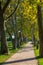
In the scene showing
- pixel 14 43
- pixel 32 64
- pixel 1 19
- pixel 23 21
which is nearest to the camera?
pixel 32 64

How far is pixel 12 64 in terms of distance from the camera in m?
19.7

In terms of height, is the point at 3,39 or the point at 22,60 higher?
the point at 3,39

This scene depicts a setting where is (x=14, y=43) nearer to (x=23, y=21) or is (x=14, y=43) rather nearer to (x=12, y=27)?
(x=12, y=27)

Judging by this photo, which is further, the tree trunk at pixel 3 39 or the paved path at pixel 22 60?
the tree trunk at pixel 3 39

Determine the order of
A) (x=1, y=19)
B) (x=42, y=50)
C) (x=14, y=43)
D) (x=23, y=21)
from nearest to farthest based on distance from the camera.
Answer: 1. (x=42, y=50)
2. (x=1, y=19)
3. (x=14, y=43)
4. (x=23, y=21)

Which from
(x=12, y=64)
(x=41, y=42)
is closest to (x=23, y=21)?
(x=41, y=42)

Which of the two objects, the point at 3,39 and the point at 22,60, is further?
the point at 3,39

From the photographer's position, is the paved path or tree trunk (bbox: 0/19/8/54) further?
tree trunk (bbox: 0/19/8/54)

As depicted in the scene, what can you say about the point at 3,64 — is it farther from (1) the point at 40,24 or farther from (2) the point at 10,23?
(2) the point at 10,23

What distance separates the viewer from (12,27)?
5144 cm

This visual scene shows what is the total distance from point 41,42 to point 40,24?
1.79 meters

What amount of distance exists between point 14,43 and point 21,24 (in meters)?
11.1

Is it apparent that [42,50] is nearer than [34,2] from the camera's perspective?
No

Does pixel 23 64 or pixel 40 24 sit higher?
pixel 40 24
